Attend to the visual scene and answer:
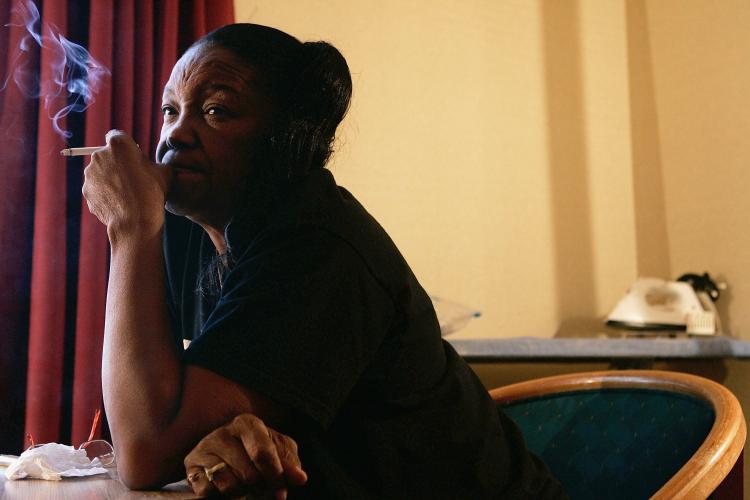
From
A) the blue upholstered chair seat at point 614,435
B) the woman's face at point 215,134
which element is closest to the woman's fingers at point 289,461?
the woman's face at point 215,134

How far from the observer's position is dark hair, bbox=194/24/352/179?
1.13m

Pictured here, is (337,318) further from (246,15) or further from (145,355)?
(246,15)

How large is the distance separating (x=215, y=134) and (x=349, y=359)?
1.35ft

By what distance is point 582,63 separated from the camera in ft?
11.3

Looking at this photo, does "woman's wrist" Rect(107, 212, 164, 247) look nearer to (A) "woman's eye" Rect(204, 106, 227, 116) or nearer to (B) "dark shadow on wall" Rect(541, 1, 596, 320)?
(A) "woman's eye" Rect(204, 106, 227, 116)

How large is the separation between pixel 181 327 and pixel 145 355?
455 mm

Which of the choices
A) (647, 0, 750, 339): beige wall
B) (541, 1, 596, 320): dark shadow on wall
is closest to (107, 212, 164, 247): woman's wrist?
(541, 1, 596, 320): dark shadow on wall

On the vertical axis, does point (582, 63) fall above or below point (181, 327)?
above

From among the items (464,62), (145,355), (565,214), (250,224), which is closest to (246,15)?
(464,62)

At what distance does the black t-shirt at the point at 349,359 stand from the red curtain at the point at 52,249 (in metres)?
1.22

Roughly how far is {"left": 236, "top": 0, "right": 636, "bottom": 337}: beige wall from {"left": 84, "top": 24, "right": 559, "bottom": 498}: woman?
163cm

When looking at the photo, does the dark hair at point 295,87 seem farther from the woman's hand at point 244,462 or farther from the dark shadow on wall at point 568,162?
the dark shadow on wall at point 568,162

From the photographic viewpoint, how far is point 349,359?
888 mm

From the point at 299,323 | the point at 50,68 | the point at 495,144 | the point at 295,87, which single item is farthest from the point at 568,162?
the point at 299,323
